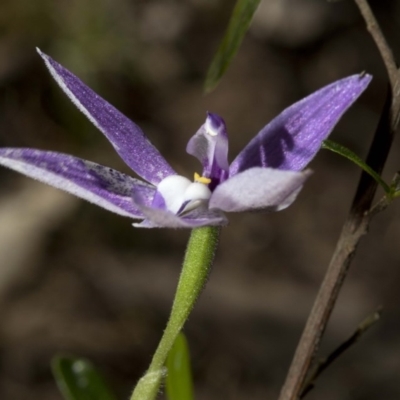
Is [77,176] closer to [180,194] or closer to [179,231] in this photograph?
[180,194]

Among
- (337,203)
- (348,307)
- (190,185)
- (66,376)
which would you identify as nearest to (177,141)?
→ (337,203)

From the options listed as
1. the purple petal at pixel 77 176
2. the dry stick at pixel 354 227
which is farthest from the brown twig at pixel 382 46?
the purple petal at pixel 77 176

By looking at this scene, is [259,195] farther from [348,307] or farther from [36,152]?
[348,307]

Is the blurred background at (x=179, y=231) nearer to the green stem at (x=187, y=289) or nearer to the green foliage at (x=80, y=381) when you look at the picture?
the green foliage at (x=80, y=381)

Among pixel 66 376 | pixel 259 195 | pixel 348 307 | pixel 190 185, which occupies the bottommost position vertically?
pixel 348 307

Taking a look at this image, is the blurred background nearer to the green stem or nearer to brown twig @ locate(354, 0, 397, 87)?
the green stem

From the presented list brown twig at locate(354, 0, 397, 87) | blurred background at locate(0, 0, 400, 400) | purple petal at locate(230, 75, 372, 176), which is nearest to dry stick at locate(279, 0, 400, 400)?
brown twig at locate(354, 0, 397, 87)

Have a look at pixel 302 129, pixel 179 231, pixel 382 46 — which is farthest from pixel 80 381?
pixel 179 231

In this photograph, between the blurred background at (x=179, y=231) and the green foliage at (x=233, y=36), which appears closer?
the green foliage at (x=233, y=36)

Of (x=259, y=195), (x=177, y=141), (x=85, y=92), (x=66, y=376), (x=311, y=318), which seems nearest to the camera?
(x=259, y=195)
